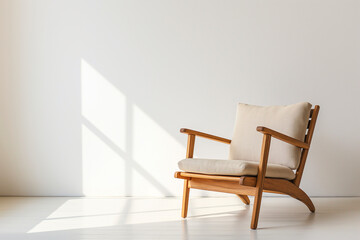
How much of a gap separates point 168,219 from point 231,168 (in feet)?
2.13

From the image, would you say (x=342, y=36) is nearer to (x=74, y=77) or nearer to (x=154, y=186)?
(x=154, y=186)

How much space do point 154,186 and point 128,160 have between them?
0.35 m

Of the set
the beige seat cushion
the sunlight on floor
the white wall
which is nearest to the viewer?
the beige seat cushion

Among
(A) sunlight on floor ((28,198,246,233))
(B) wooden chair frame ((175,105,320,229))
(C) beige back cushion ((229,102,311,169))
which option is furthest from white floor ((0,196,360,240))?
(C) beige back cushion ((229,102,311,169))

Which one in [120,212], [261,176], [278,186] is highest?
[261,176]

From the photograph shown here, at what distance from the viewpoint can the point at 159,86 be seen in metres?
4.21

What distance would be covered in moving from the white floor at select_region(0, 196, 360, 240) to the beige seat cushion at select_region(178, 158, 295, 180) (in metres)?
0.34

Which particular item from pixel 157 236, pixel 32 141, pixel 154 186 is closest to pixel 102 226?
pixel 157 236

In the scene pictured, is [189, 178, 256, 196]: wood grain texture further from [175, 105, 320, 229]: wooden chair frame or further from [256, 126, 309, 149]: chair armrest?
[256, 126, 309, 149]: chair armrest

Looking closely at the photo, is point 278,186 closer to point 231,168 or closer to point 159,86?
point 231,168

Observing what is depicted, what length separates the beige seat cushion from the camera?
2.68m

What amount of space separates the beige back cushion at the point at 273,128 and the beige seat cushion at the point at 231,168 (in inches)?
8.6

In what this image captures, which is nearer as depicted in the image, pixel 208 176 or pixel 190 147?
pixel 208 176

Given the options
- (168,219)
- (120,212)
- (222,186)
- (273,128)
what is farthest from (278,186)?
(120,212)
